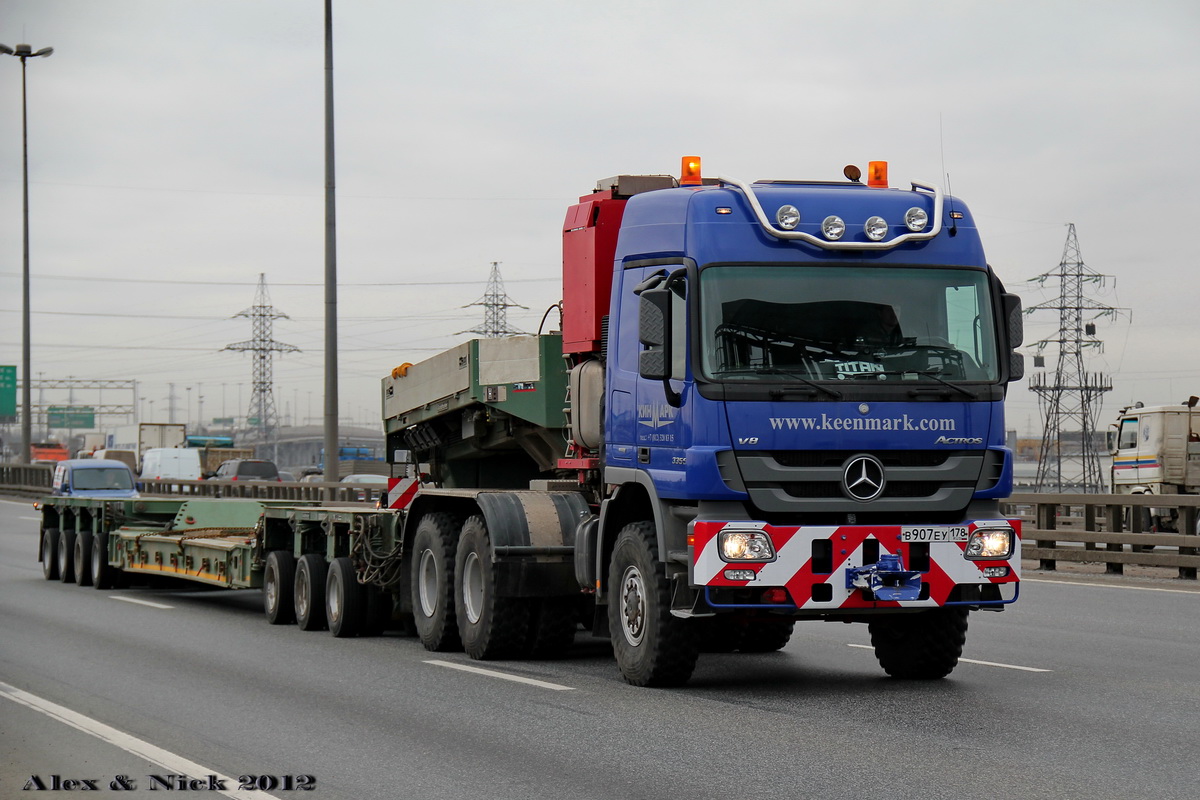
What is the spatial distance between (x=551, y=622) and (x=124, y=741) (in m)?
4.41

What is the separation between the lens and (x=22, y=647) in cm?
1349

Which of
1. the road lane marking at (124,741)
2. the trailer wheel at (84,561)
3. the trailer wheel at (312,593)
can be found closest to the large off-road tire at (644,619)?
the road lane marking at (124,741)

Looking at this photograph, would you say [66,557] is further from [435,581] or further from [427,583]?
[435,581]

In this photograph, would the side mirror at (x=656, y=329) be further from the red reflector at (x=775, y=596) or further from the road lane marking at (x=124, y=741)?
the road lane marking at (x=124, y=741)

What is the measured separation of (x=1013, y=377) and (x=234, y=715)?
5.41 m

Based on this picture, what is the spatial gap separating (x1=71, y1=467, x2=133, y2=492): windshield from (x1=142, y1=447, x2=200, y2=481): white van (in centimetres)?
2523

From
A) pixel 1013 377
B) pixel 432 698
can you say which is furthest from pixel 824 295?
pixel 432 698

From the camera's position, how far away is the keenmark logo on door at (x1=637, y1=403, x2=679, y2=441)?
33.0 feet

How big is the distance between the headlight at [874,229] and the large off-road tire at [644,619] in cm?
241

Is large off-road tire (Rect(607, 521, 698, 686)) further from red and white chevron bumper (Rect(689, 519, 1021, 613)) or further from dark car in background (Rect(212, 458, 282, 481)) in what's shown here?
dark car in background (Rect(212, 458, 282, 481))

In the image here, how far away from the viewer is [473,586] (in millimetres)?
12625

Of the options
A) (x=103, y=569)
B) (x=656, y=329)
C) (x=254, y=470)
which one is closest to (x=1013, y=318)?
(x=656, y=329)

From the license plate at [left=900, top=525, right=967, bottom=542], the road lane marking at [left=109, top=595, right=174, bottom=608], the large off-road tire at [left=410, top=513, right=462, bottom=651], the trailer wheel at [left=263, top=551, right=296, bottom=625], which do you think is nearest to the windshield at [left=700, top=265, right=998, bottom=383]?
the license plate at [left=900, top=525, right=967, bottom=542]

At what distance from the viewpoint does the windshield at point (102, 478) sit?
30.0 metres
